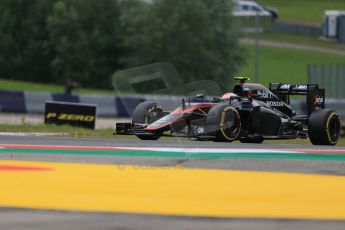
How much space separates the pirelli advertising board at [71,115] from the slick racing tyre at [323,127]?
7.65 metres

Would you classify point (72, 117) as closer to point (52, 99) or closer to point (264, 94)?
point (52, 99)

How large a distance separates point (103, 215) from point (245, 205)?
4.22 feet

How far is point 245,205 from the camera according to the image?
273 inches

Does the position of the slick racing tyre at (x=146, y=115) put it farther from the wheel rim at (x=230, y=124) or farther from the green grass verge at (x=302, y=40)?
the green grass verge at (x=302, y=40)

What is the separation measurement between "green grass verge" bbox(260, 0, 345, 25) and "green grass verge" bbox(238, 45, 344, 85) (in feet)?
53.5

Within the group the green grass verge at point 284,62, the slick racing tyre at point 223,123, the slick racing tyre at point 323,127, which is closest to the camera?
the slick racing tyre at point 223,123

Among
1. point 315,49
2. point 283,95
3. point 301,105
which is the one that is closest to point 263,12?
point 315,49

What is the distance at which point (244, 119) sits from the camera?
13305mm

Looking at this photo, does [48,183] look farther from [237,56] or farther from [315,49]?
[315,49]

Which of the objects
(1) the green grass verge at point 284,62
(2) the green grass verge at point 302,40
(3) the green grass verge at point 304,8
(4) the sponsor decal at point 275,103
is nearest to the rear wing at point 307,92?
(4) the sponsor decal at point 275,103

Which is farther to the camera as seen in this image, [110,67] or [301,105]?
[110,67]

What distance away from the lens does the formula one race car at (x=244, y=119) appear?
12664 millimetres

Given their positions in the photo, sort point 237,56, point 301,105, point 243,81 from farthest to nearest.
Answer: point 237,56, point 301,105, point 243,81

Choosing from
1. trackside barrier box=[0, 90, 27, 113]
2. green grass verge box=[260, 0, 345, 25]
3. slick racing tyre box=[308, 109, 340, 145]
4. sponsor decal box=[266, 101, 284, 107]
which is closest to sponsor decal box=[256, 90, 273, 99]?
sponsor decal box=[266, 101, 284, 107]
